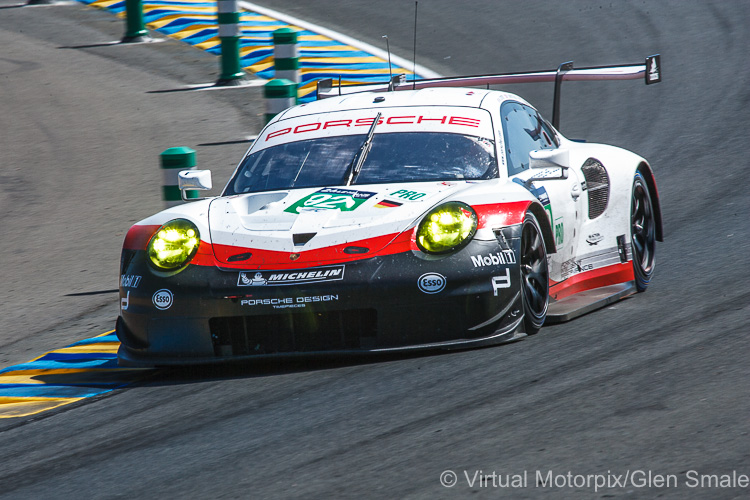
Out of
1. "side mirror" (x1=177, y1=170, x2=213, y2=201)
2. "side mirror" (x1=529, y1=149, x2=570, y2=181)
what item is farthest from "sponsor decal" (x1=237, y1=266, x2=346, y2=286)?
"side mirror" (x1=529, y1=149, x2=570, y2=181)

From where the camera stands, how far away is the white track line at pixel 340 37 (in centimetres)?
1423

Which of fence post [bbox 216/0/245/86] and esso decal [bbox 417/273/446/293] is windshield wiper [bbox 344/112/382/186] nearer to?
esso decal [bbox 417/273/446/293]

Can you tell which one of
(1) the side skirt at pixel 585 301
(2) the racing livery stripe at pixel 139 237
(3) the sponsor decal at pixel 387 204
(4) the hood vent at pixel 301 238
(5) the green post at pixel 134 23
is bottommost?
(1) the side skirt at pixel 585 301

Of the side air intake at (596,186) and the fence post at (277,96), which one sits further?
the fence post at (277,96)

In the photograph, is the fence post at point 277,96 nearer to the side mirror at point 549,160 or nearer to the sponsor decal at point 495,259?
the side mirror at point 549,160

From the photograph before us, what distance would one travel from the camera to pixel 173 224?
18.6 feet

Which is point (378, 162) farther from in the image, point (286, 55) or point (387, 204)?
point (286, 55)

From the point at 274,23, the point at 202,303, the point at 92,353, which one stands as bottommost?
the point at 92,353

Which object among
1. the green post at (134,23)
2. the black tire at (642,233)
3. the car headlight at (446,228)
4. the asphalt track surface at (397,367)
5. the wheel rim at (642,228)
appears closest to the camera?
the asphalt track surface at (397,367)

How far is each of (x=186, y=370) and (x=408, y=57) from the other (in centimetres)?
966

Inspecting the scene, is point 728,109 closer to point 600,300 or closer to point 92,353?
point 600,300

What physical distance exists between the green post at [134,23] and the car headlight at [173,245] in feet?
36.7

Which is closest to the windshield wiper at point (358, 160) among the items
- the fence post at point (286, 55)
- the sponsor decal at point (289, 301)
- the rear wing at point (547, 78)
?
the sponsor decal at point (289, 301)

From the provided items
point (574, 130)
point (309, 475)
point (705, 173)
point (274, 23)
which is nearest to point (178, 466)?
point (309, 475)
